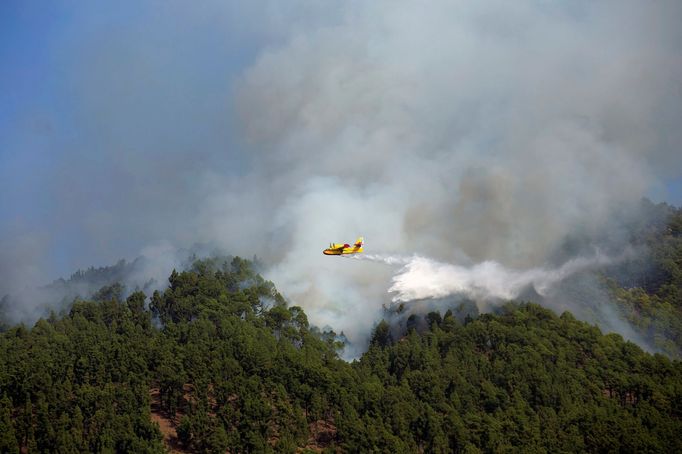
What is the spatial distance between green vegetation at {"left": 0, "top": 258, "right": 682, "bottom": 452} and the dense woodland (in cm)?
21

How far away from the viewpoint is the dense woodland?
9194cm

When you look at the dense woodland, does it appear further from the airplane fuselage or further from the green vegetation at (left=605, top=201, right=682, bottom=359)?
the green vegetation at (left=605, top=201, right=682, bottom=359)

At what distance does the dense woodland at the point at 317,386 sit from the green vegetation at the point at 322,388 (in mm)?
211

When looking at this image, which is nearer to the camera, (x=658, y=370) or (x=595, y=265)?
(x=658, y=370)

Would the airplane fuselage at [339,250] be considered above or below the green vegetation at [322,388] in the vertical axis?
above

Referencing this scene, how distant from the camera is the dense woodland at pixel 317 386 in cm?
9194

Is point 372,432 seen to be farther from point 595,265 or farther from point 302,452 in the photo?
point 595,265

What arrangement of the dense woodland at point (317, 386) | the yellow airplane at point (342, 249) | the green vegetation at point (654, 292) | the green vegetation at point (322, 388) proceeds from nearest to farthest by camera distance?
1. the green vegetation at point (322, 388)
2. the dense woodland at point (317, 386)
3. the yellow airplane at point (342, 249)
4. the green vegetation at point (654, 292)

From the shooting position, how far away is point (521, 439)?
311 ft

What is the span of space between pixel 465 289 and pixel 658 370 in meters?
45.2

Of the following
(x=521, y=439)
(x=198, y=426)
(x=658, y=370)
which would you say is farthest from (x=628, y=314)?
(x=198, y=426)

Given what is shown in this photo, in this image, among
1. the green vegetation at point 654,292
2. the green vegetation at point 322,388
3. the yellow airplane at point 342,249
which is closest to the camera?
the green vegetation at point 322,388

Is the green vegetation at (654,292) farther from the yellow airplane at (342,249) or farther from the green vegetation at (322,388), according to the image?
the yellow airplane at (342,249)

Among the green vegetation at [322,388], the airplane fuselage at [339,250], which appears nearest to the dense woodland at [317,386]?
the green vegetation at [322,388]
